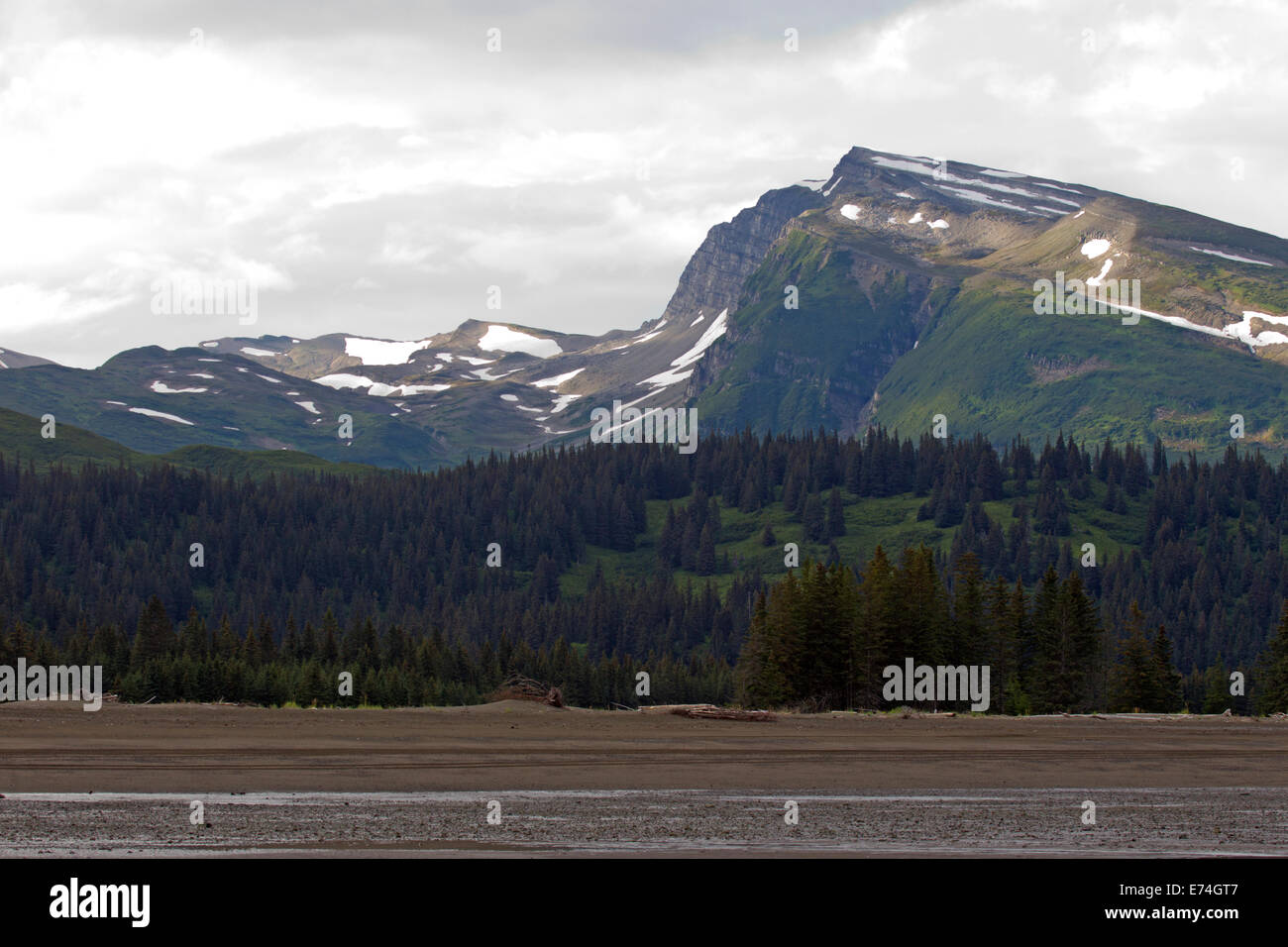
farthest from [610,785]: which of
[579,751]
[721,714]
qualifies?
[721,714]

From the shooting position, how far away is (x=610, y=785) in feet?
136

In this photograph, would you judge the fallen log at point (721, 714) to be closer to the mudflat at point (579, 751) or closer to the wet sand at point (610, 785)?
the mudflat at point (579, 751)

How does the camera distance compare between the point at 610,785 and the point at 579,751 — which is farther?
the point at 579,751

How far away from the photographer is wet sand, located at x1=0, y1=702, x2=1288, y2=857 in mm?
29781

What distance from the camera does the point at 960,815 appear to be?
115ft

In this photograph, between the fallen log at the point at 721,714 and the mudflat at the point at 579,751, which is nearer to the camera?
the mudflat at the point at 579,751

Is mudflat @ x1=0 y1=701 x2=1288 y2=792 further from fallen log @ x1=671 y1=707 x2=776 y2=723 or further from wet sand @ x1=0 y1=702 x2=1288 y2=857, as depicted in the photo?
fallen log @ x1=671 y1=707 x2=776 y2=723

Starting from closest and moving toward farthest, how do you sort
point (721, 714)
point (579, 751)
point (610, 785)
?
1. point (610, 785)
2. point (579, 751)
3. point (721, 714)

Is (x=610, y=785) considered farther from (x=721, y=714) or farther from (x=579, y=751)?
(x=721, y=714)

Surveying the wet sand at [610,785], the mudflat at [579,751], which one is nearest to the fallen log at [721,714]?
the mudflat at [579,751]

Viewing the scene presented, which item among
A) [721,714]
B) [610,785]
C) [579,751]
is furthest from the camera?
[721,714]

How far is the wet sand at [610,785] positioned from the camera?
1172 inches
